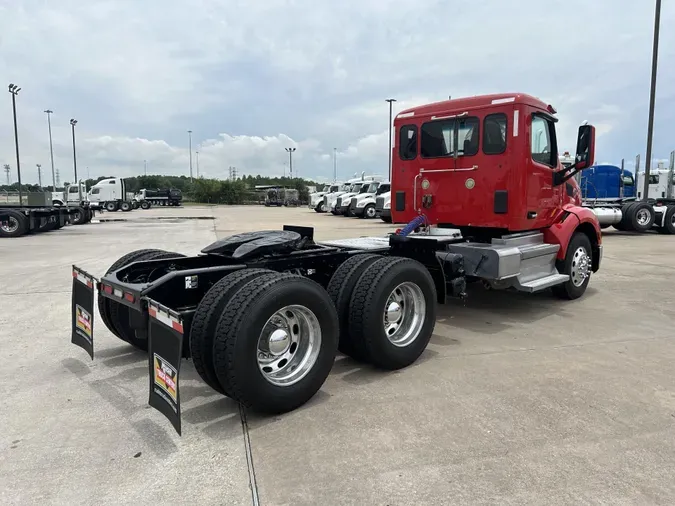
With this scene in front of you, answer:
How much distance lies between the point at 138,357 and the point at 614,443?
3.98 m

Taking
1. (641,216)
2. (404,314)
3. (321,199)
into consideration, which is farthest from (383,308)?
(321,199)

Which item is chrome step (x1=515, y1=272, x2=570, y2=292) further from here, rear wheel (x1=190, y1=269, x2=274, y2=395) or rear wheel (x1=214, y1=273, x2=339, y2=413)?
rear wheel (x1=190, y1=269, x2=274, y2=395)

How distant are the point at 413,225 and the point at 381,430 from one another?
3.68 m

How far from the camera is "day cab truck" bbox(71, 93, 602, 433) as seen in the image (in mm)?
3348

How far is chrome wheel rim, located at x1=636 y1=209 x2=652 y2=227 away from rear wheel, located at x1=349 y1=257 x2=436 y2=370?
15.2 meters

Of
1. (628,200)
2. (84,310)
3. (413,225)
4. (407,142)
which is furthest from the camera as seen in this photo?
(628,200)

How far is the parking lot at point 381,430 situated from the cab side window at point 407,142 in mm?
2580

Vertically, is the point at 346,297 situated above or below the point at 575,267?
above

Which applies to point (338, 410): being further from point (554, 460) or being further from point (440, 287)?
point (440, 287)

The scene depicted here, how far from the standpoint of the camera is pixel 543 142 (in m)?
6.55

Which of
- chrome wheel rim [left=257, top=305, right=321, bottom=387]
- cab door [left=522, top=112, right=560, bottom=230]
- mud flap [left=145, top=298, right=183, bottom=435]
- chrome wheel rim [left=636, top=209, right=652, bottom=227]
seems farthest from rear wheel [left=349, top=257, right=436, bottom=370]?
chrome wheel rim [left=636, top=209, right=652, bottom=227]

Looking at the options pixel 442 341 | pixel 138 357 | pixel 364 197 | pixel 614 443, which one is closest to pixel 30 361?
pixel 138 357

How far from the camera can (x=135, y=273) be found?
4.59 m

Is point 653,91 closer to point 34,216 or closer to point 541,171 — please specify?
point 541,171
